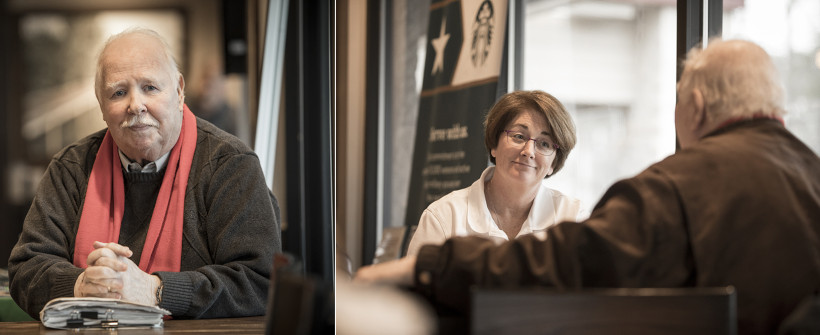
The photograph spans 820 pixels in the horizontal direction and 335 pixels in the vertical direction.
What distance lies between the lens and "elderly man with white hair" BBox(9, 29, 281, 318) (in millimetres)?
2361

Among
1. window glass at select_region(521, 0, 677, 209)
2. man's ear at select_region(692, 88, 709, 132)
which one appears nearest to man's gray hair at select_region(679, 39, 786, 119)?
man's ear at select_region(692, 88, 709, 132)

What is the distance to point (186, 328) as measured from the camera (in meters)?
2.10

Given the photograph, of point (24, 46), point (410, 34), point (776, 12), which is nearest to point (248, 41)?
point (410, 34)

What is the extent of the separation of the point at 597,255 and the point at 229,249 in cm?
123

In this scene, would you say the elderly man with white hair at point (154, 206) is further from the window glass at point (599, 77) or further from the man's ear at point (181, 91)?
the window glass at point (599, 77)

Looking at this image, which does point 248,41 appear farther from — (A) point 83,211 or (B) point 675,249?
(B) point 675,249

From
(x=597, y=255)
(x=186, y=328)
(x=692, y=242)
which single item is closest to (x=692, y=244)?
(x=692, y=242)

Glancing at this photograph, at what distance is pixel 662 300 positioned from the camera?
48.2 inches

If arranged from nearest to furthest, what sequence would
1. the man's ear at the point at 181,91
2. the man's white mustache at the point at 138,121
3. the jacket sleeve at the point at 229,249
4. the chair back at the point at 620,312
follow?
the chair back at the point at 620,312
the jacket sleeve at the point at 229,249
the man's white mustache at the point at 138,121
the man's ear at the point at 181,91

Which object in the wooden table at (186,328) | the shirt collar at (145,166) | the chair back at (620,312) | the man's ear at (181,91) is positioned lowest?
the wooden table at (186,328)

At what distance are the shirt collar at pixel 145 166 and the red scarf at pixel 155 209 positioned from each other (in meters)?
0.02

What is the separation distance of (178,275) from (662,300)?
1.49m

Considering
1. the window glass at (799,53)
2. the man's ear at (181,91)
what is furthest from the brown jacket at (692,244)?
the window glass at (799,53)

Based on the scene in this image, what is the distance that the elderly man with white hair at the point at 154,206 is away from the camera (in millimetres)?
2361
